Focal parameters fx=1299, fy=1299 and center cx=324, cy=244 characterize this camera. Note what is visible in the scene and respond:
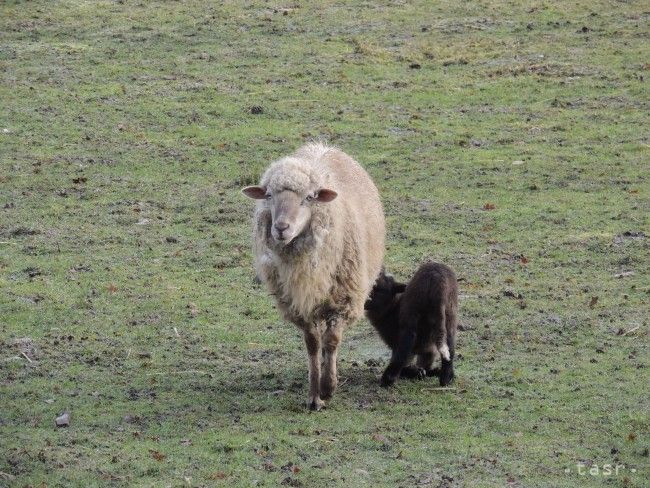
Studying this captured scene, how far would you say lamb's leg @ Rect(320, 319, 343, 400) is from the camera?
9.31m

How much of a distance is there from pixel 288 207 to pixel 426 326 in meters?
1.60

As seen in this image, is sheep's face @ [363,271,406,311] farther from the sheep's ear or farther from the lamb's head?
the sheep's ear

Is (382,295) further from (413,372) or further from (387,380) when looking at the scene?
(387,380)

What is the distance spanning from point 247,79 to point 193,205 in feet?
15.8

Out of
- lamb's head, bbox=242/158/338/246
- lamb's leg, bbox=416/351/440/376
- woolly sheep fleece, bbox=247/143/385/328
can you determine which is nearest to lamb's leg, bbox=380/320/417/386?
lamb's leg, bbox=416/351/440/376

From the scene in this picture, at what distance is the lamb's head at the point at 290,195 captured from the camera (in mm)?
8820

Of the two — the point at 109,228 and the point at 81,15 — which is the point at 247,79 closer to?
the point at 81,15

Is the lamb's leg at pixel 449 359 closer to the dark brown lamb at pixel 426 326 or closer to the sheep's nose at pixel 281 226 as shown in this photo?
the dark brown lamb at pixel 426 326

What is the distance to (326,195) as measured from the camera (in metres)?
9.10

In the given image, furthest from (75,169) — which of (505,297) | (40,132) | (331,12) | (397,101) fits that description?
(331,12)

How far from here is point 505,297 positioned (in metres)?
11.6

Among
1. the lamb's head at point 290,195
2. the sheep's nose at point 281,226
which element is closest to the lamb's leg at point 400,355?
the lamb's head at point 290,195

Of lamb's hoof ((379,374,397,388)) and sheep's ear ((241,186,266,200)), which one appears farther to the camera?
lamb's hoof ((379,374,397,388))

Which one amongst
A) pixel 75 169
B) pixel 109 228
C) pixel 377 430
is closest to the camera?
pixel 377 430
